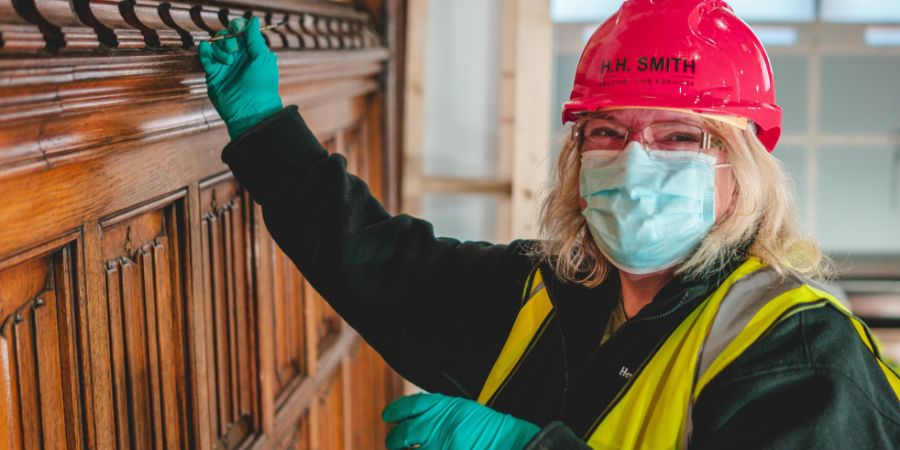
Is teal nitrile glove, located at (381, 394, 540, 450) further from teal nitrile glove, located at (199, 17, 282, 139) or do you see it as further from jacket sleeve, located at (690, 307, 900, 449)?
teal nitrile glove, located at (199, 17, 282, 139)

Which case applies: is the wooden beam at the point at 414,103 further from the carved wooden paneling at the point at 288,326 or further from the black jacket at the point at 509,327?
the black jacket at the point at 509,327

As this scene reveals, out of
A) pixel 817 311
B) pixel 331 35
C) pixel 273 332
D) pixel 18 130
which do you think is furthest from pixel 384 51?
pixel 18 130

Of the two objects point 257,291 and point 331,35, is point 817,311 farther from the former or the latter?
point 331,35

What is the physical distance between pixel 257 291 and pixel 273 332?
0.18 meters

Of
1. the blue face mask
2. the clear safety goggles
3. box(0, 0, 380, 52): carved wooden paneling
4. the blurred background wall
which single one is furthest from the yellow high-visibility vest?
the blurred background wall

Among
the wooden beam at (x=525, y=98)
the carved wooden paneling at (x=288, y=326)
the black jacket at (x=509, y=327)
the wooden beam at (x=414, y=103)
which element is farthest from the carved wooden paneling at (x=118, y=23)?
the wooden beam at (x=525, y=98)

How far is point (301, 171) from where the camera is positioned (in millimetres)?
1440

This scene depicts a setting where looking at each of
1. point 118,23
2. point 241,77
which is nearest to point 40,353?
point 118,23

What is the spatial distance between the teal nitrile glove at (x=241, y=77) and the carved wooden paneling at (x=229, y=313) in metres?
0.12

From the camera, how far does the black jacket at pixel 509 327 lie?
1.18 meters

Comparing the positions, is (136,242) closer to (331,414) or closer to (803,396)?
(803,396)

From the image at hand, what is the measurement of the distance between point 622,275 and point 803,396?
0.42 meters

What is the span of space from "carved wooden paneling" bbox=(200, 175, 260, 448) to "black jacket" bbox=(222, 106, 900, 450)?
80mm

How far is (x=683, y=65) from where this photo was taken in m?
1.46
